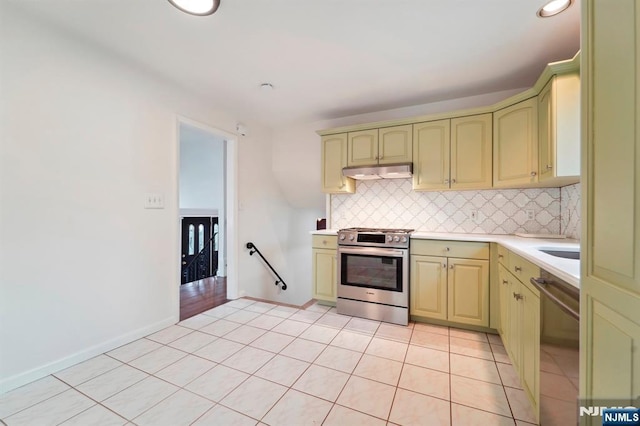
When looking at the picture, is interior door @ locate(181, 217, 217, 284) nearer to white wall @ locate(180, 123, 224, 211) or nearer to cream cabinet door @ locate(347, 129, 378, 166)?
white wall @ locate(180, 123, 224, 211)

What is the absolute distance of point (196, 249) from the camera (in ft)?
15.7

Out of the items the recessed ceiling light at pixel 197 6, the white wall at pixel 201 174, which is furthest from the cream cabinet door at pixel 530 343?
the white wall at pixel 201 174

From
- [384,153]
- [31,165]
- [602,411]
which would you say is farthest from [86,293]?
[384,153]

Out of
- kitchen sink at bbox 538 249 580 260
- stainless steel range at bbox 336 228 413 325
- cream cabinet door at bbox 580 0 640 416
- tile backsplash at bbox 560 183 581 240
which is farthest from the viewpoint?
stainless steel range at bbox 336 228 413 325

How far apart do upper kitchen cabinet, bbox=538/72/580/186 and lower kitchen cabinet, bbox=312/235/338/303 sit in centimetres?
206

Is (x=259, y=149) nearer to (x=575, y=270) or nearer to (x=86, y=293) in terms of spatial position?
(x=86, y=293)

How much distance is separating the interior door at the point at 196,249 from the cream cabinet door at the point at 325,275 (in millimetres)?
2411

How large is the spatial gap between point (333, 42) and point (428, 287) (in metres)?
2.32

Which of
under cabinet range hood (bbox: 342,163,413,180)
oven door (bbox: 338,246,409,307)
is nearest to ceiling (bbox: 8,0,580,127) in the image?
under cabinet range hood (bbox: 342,163,413,180)

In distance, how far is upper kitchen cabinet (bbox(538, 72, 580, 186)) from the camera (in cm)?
186

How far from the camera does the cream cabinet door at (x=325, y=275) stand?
3102 mm

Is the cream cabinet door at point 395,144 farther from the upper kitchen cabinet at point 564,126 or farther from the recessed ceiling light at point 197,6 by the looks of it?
the recessed ceiling light at point 197,6

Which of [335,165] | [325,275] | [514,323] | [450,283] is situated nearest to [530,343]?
[514,323]

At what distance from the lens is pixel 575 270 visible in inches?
A: 38.7
